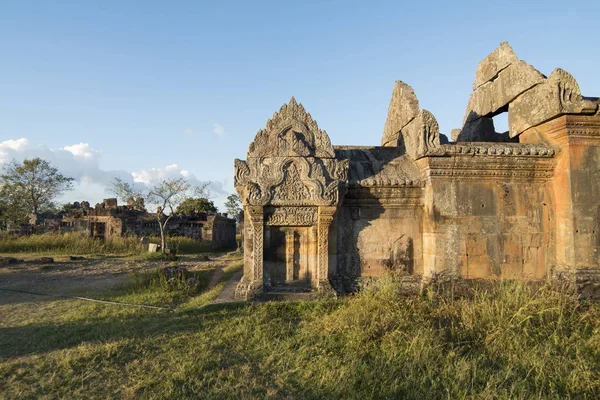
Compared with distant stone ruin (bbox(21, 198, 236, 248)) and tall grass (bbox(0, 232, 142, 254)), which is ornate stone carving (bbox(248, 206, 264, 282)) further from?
distant stone ruin (bbox(21, 198, 236, 248))

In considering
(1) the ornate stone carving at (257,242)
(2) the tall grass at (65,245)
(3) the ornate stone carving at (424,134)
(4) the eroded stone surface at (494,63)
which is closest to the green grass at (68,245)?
(2) the tall grass at (65,245)

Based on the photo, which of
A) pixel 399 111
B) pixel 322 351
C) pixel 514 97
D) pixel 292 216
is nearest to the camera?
pixel 322 351

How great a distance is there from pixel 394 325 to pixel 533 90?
15.6ft

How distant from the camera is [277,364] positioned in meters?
3.51

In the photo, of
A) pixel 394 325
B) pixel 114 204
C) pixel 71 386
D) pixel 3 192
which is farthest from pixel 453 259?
pixel 3 192

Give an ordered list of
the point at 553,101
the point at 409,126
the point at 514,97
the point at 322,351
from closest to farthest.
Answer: the point at 322,351 < the point at 553,101 < the point at 409,126 < the point at 514,97

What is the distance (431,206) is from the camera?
5.74m

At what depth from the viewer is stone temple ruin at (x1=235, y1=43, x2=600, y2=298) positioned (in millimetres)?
5551

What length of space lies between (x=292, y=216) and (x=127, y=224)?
53.6 ft

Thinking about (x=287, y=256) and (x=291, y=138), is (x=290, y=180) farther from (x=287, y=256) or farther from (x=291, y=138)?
(x=287, y=256)

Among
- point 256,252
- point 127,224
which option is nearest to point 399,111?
point 256,252

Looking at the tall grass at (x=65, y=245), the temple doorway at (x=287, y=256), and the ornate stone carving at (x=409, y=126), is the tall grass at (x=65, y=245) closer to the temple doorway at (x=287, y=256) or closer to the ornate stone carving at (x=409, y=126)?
the temple doorway at (x=287, y=256)

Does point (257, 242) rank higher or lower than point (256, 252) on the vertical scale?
higher

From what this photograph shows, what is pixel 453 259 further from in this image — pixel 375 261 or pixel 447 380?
pixel 447 380
